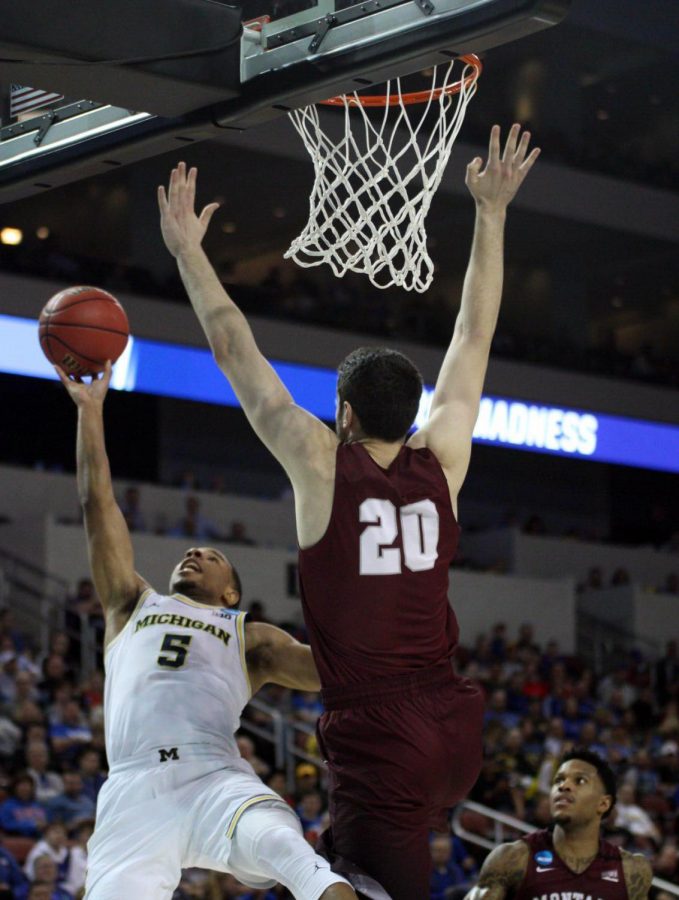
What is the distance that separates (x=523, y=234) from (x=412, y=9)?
19172 mm

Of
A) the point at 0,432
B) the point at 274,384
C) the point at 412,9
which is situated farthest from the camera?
the point at 0,432

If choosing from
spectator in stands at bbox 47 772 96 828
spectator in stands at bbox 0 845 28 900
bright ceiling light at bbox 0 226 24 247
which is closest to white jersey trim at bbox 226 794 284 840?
spectator in stands at bbox 0 845 28 900

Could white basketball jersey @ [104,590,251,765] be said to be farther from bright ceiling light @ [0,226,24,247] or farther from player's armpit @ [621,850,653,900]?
bright ceiling light @ [0,226,24,247]

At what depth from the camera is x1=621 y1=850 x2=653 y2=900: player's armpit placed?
5.74 meters

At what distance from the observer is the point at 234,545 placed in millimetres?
18500

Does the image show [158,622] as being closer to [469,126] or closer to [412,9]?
[412,9]

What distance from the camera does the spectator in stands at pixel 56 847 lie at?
32.0 feet

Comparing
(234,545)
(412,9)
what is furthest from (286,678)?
(234,545)

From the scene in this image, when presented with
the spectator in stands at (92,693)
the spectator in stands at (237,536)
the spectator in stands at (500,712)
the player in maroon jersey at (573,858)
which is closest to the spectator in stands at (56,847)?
Answer: the spectator in stands at (92,693)

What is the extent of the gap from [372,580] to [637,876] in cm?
267

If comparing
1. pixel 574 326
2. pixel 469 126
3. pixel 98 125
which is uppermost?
pixel 469 126

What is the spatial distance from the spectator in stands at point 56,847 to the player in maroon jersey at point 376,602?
21.1 ft

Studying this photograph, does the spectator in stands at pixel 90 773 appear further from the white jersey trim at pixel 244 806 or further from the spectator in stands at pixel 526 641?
the spectator in stands at pixel 526 641

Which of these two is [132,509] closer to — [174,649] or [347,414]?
[174,649]
